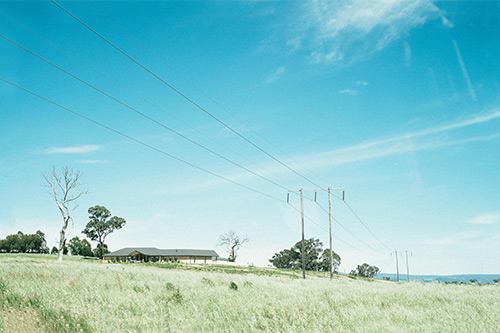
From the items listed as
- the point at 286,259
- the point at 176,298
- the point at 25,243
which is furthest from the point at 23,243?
the point at 176,298

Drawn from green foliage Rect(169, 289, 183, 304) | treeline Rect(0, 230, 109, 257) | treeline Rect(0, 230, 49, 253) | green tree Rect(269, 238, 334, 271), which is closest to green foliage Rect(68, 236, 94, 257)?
treeline Rect(0, 230, 109, 257)

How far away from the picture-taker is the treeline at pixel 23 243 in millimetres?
138125

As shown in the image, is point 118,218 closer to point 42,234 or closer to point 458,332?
point 42,234

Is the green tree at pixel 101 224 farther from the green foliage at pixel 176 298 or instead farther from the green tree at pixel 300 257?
the green foliage at pixel 176 298

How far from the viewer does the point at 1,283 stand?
11398 millimetres

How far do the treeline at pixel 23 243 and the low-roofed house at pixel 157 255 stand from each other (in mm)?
41433

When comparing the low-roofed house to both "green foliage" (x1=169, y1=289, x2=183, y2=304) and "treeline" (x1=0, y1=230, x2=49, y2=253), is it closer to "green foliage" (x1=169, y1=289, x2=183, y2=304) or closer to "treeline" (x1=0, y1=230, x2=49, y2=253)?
"treeline" (x1=0, y1=230, x2=49, y2=253)

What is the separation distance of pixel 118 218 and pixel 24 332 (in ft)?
379

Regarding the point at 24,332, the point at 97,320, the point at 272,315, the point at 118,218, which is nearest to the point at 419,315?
the point at 272,315

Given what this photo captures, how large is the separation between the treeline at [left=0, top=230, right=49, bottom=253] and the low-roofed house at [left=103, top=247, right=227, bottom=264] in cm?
4143

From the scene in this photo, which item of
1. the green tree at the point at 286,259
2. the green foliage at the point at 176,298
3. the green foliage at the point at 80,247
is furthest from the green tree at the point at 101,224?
the green foliage at the point at 176,298

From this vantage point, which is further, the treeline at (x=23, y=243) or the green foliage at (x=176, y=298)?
the treeline at (x=23, y=243)

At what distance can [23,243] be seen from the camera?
459 feet

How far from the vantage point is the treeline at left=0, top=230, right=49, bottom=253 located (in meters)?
138
